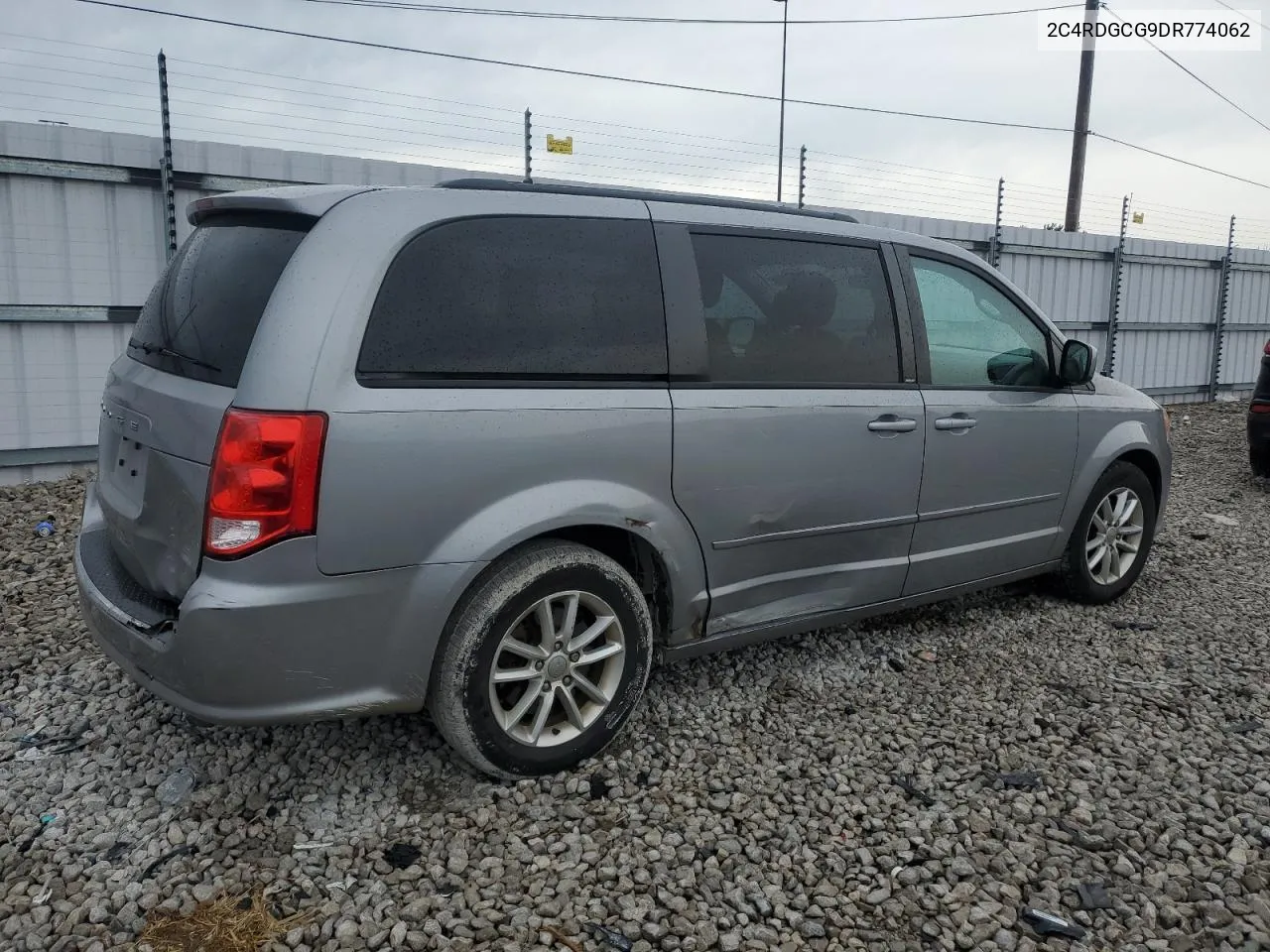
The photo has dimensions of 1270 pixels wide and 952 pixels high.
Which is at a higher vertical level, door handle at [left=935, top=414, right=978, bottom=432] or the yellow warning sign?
the yellow warning sign

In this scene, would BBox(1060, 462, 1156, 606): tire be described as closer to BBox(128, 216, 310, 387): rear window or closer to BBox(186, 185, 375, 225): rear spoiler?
BBox(186, 185, 375, 225): rear spoiler

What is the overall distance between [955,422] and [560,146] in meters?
6.50

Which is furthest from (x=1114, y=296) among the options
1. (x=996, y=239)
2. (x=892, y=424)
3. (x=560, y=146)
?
(x=892, y=424)

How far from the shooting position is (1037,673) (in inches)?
157

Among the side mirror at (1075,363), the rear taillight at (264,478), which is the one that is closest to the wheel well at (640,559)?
the rear taillight at (264,478)

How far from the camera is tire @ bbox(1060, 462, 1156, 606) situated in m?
4.68

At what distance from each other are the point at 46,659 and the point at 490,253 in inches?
103

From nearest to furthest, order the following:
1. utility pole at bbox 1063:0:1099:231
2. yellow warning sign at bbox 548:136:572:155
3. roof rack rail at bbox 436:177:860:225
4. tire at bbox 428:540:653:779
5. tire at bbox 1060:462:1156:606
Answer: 1. tire at bbox 428:540:653:779
2. roof rack rail at bbox 436:177:860:225
3. tire at bbox 1060:462:1156:606
4. yellow warning sign at bbox 548:136:572:155
5. utility pole at bbox 1063:0:1099:231

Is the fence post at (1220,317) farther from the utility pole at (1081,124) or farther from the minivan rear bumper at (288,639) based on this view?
A: the minivan rear bumper at (288,639)

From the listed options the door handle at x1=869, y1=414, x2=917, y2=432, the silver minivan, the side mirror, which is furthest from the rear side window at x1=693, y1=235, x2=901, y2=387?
the side mirror

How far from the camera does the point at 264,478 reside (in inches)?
95.7

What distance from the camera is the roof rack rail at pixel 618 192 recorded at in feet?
9.98

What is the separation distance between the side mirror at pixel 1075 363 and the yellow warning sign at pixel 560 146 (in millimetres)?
6166

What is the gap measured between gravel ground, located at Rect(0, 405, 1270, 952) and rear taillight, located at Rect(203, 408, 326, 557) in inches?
36.2
